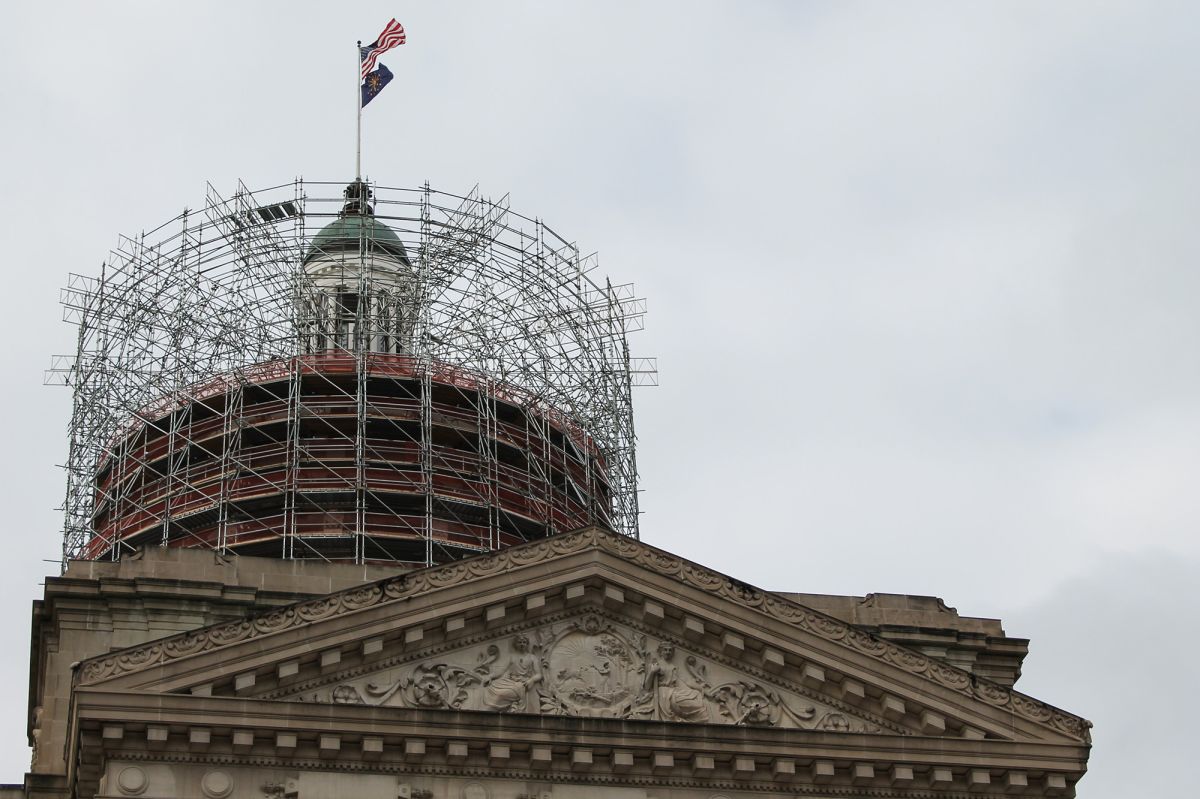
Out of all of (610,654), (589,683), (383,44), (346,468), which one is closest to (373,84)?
(383,44)

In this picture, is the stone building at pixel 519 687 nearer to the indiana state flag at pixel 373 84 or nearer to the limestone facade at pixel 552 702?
the limestone facade at pixel 552 702

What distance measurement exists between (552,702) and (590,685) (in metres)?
0.83

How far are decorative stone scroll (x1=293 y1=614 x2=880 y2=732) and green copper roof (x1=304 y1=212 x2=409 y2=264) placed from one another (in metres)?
29.4

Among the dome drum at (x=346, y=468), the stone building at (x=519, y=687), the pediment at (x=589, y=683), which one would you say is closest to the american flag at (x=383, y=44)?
the dome drum at (x=346, y=468)

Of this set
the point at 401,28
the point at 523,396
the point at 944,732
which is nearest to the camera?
the point at 944,732

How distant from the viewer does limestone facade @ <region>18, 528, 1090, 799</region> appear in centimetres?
4556

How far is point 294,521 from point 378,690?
20.6 m

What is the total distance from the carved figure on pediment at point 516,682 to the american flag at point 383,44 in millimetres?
35906

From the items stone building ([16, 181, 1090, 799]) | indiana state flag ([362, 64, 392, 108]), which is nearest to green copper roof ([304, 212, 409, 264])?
indiana state flag ([362, 64, 392, 108])

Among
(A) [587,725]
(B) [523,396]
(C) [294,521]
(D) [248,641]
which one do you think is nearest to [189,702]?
(D) [248,641]

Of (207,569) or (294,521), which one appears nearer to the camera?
(207,569)

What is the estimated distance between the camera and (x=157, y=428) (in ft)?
229

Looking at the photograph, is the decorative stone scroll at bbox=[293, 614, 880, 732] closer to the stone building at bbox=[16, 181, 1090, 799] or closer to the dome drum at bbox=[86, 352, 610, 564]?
the stone building at bbox=[16, 181, 1090, 799]

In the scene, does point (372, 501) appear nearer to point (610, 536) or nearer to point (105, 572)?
point (105, 572)
